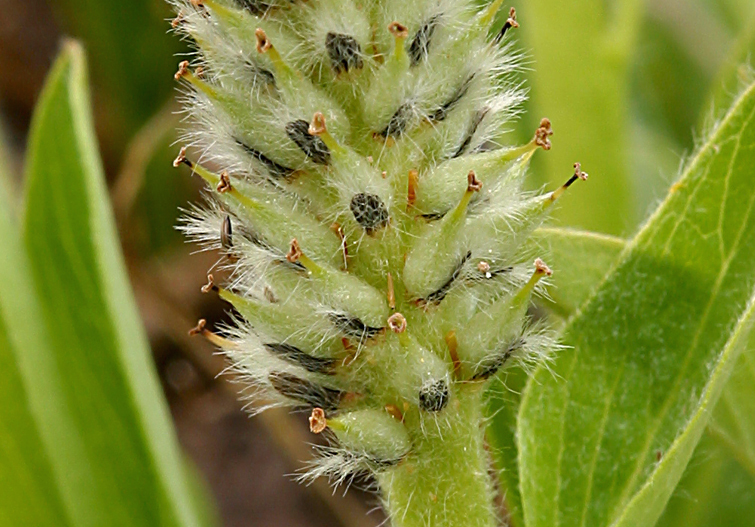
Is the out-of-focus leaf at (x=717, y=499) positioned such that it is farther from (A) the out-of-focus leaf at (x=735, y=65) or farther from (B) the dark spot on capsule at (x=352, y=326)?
(B) the dark spot on capsule at (x=352, y=326)

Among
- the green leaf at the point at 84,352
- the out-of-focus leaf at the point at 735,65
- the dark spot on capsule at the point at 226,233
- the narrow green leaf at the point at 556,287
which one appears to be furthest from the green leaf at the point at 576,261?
the green leaf at the point at 84,352

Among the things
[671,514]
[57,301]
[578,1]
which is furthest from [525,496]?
[578,1]

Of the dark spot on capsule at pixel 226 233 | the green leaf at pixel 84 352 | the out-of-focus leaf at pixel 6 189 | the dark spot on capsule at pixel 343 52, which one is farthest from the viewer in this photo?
the out-of-focus leaf at pixel 6 189

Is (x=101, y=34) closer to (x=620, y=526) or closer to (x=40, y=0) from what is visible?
(x=40, y=0)

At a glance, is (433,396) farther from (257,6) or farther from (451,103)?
(257,6)

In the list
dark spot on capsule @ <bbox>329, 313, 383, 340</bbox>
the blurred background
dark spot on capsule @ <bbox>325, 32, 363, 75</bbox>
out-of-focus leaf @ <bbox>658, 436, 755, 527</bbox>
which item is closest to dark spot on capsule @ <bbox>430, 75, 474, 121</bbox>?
dark spot on capsule @ <bbox>325, 32, 363, 75</bbox>

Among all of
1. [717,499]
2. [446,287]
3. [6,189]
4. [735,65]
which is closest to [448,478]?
[446,287]
